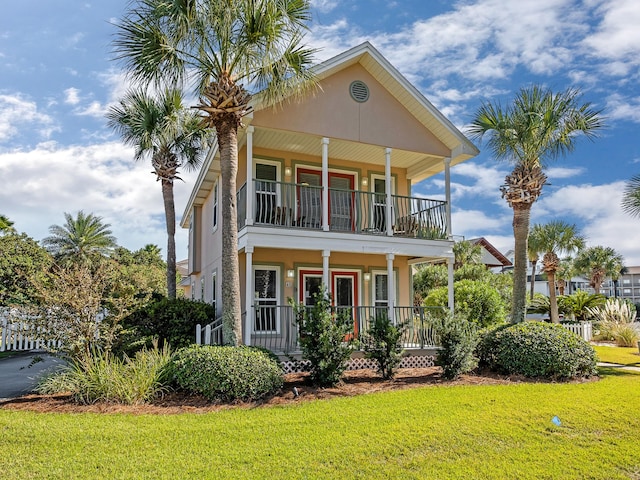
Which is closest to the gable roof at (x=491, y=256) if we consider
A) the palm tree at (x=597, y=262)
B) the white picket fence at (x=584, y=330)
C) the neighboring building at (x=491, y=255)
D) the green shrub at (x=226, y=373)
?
the neighboring building at (x=491, y=255)

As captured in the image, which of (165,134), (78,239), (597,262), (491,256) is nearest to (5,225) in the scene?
(78,239)

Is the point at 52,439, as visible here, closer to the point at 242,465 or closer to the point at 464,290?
the point at 242,465

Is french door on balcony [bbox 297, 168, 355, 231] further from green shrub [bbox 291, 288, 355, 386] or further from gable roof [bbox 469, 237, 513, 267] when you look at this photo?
gable roof [bbox 469, 237, 513, 267]

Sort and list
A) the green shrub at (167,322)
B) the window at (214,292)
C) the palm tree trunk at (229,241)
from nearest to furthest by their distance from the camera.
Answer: the palm tree trunk at (229,241) < the green shrub at (167,322) < the window at (214,292)

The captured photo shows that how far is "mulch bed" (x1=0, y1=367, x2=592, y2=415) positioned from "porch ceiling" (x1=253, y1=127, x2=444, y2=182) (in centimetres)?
652

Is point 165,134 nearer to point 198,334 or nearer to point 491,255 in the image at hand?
point 198,334

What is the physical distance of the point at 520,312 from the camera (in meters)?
13.8

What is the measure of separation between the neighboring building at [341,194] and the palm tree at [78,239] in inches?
946

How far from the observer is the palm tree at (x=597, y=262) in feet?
154

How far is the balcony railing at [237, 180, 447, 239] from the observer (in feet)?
45.8

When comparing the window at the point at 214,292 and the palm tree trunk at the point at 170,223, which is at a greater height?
the palm tree trunk at the point at 170,223

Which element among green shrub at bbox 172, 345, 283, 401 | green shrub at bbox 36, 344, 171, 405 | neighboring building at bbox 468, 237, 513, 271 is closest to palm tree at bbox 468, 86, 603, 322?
green shrub at bbox 172, 345, 283, 401

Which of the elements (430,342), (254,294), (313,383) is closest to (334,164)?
(254,294)

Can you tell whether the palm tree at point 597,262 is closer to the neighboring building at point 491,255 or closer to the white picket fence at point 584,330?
the neighboring building at point 491,255
